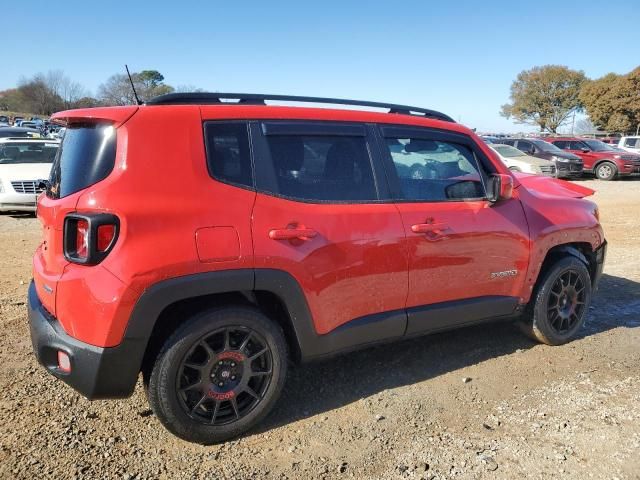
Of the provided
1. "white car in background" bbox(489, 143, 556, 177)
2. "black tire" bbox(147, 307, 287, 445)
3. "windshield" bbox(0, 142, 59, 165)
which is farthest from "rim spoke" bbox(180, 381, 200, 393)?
"white car in background" bbox(489, 143, 556, 177)

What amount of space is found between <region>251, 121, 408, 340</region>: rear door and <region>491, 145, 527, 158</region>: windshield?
16061 mm

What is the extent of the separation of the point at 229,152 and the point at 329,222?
2.21 feet

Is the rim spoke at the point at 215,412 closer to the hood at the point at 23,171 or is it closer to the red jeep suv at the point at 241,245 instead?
the red jeep suv at the point at 241,245

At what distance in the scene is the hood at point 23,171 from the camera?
9.94 metres

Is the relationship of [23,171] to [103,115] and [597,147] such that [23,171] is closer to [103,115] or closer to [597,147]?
[103,115]

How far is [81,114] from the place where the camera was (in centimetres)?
272

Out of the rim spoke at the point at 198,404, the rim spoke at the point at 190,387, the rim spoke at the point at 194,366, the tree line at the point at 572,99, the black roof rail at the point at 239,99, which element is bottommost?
the rim spoke at the point at 198,404

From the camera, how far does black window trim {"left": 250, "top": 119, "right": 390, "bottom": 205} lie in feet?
9.38

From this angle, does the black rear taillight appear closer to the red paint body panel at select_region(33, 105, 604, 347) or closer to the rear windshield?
the red paint body panel at select_region(33, 105, 604, 347)

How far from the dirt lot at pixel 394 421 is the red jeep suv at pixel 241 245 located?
30cm

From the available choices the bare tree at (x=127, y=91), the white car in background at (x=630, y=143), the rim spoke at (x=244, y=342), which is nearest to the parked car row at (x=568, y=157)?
the white car in background at (x=630, y=143)

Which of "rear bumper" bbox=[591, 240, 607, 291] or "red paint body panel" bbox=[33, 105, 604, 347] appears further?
"rear bumper" bbox=[591, 240, 607, 291]

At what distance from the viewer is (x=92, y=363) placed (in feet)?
8.25

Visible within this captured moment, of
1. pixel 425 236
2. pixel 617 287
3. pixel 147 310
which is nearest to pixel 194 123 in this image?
pixel 147 310
